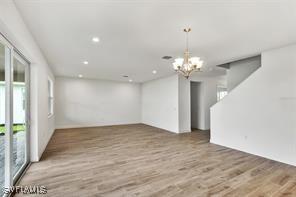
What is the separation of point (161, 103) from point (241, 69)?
3834 mm

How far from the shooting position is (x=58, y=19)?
229 cm

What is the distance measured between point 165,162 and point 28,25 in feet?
12.0

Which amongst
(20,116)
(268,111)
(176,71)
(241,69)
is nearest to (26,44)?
(20,116)

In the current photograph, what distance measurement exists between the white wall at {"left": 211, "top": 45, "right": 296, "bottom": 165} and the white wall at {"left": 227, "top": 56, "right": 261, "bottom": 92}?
1.07 m

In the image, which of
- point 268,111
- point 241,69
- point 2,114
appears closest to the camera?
point 2,114

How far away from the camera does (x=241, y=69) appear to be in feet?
16.7

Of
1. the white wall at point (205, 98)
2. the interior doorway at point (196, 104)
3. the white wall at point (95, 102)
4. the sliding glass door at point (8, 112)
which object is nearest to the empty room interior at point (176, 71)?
the sliding glass door at point (8, 112)

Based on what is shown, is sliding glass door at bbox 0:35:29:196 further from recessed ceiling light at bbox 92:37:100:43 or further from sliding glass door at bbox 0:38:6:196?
recessed ceiling light at bbox 92:37:100:43

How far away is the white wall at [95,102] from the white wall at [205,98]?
12.7ft

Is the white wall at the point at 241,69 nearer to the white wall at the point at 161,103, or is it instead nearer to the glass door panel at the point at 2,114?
the white wall at the point at 161,103

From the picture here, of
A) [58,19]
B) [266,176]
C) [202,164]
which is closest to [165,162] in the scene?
[202,164]

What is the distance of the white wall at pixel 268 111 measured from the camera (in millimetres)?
3307

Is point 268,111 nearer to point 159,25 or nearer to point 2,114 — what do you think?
point 159,25

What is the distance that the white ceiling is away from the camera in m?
1.97
